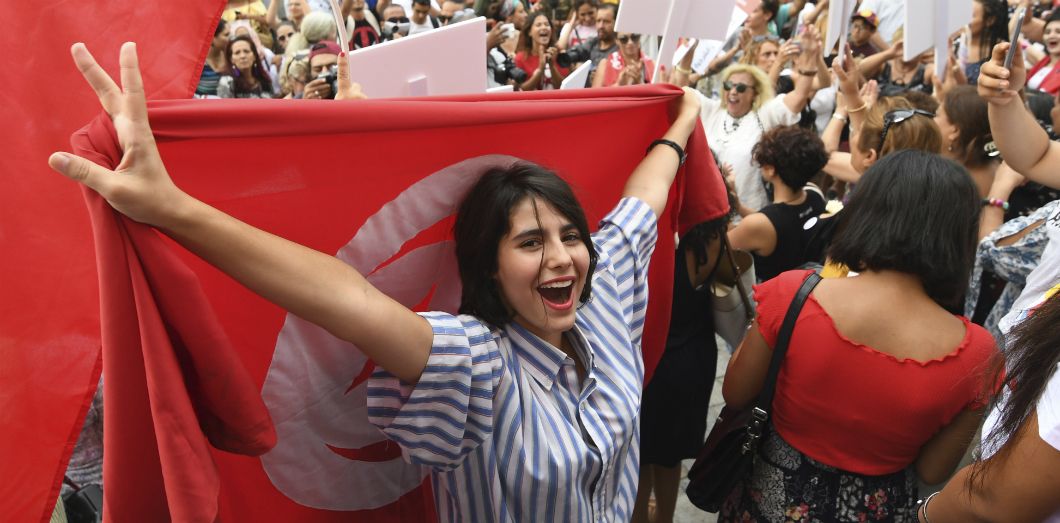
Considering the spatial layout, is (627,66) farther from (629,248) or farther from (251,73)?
(251,73)

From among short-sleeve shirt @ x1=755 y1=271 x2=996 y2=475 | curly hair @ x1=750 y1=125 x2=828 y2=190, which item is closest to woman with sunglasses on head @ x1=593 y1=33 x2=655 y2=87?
curly hair @ x1=750 y1=125 x2=828 y2=190

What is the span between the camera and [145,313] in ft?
3.87

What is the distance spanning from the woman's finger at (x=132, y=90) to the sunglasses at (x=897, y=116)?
2881mm

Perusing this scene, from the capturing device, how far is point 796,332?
199cm

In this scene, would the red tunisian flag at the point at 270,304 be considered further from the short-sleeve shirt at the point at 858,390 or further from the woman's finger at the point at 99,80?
the short-sleeve shirt at the point at 858,390

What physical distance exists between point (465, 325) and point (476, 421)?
175mm

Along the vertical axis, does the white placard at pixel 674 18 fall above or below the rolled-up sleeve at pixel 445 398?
above

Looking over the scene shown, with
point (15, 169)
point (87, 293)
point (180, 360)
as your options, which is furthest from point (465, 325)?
point (15, 169)

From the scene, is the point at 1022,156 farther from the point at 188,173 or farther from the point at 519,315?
the point at 188,173

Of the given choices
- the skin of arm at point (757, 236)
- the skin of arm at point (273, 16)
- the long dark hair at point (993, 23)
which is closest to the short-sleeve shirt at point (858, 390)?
the skin of arm at point (757, 236)

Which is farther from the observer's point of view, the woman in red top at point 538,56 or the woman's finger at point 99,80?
the woman in red top at point 538,56

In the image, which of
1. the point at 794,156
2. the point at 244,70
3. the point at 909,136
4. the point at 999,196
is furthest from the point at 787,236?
the point at 244,70

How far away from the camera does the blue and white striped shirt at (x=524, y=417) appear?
1426mm

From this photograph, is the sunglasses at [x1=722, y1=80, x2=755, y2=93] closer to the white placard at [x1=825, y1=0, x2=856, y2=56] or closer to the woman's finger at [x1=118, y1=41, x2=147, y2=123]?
the white placard at [x1=825, y1=0, x2=856, y2=56]
